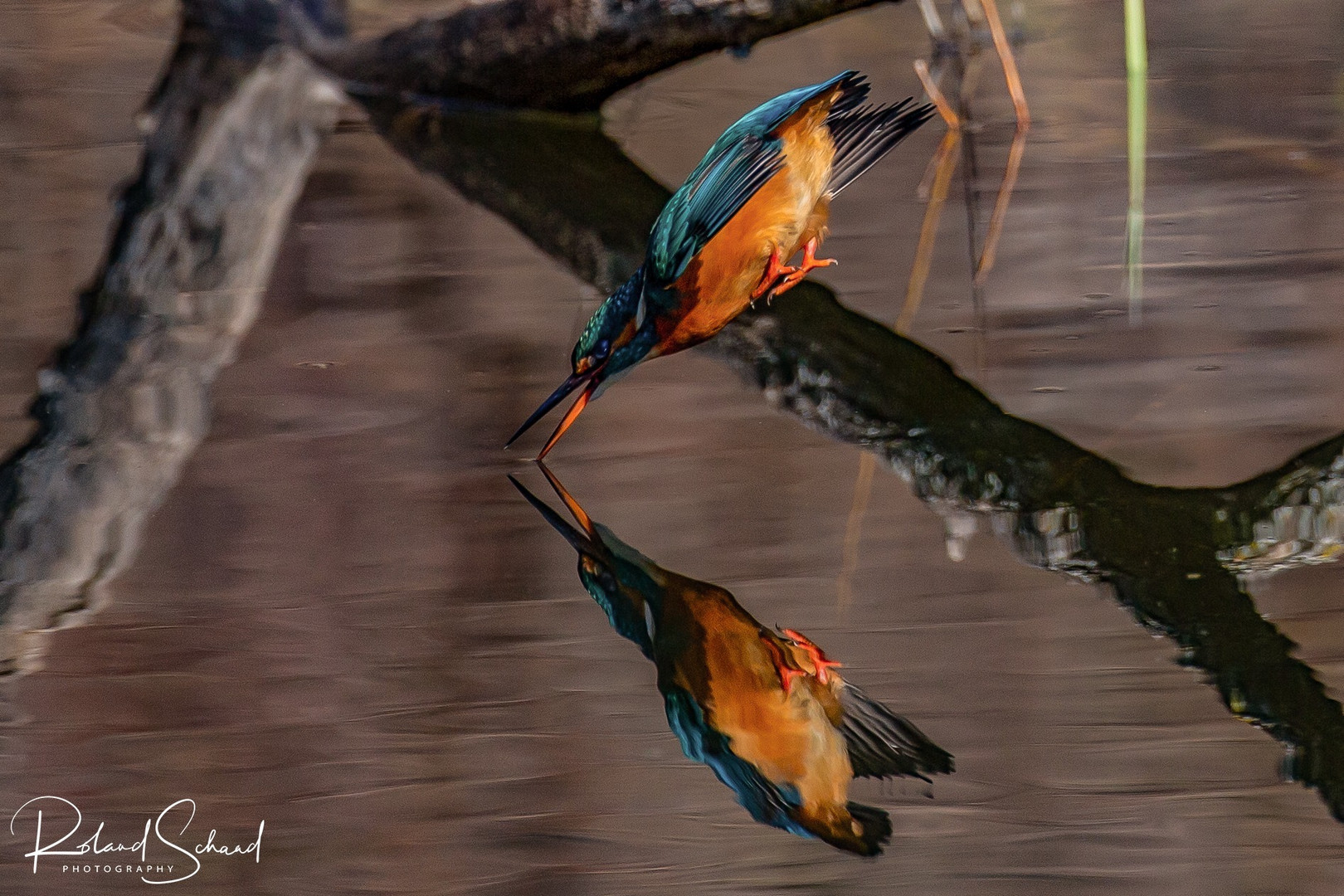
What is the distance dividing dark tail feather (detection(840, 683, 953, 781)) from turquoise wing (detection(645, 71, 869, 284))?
92 centimetres

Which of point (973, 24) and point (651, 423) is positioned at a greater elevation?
point (973, 24)

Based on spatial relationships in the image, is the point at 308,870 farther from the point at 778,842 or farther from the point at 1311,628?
the point at 1311,628

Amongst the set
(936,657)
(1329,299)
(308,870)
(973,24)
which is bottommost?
(308,870)

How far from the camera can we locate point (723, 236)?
2.58m

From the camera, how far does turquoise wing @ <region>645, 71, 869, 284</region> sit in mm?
2559

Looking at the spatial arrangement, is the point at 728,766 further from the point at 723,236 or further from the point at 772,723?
the point at 723,236

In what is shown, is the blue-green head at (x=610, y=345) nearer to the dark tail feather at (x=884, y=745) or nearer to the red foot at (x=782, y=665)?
the red foot at (x=782, y=665)

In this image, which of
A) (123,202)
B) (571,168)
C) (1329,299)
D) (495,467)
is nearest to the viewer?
(495,467)

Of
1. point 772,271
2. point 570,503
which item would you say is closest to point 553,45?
point 772,271

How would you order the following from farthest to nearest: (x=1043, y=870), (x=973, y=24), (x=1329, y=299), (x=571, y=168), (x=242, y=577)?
(x=973, y=24) → (x=571, y=168) → (x=1329, y=299) → (x=242, y=577) → (x=1043, y=870)

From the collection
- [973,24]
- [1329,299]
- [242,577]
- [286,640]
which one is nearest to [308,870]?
[286,640]

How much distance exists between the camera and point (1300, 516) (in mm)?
2371

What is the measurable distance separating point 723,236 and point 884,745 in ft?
3.38

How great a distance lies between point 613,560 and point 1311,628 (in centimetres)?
104
